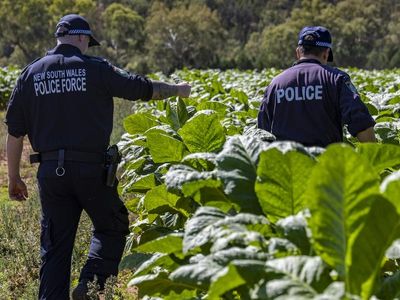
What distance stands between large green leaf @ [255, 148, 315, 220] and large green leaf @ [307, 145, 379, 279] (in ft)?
1.13

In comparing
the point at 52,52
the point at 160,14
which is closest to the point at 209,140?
the point at 52,52

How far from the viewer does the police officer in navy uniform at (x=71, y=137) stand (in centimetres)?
440

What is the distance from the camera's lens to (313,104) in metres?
4.29

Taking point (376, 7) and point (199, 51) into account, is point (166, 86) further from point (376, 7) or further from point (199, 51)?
point (376, 7)

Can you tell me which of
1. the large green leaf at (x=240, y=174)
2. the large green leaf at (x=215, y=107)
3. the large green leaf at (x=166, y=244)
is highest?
the large green leaf at (x=240, y=174)

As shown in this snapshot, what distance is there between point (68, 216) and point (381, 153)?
254cm

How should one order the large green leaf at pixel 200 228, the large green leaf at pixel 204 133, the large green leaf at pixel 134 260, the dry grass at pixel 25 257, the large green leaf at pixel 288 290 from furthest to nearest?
the dry grass at pixel 25 257 → the large green leaf at pixel 204 133 → the large green leaf at pixel 134 260 → the large green leaf at pixel 200 228 → the large green leaf at pixel 288 290

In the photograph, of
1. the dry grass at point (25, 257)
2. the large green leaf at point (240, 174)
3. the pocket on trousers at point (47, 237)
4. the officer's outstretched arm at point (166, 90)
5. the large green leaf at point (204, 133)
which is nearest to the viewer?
the large green leaf at point (240, 174)

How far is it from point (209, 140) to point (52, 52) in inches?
63.6

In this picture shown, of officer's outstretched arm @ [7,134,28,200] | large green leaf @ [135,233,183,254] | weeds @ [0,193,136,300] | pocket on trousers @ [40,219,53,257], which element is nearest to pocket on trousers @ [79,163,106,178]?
pocket on trousers @ [40,219,53,257]

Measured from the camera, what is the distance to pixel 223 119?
5285 millimetres

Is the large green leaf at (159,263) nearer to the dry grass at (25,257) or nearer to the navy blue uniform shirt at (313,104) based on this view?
the dry grass at (25,257)

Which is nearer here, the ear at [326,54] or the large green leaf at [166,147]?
the large green leaf at [166,147]

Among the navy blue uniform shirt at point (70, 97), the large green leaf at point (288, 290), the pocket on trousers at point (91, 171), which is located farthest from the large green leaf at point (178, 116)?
the large green leaf at point (288, 290)
